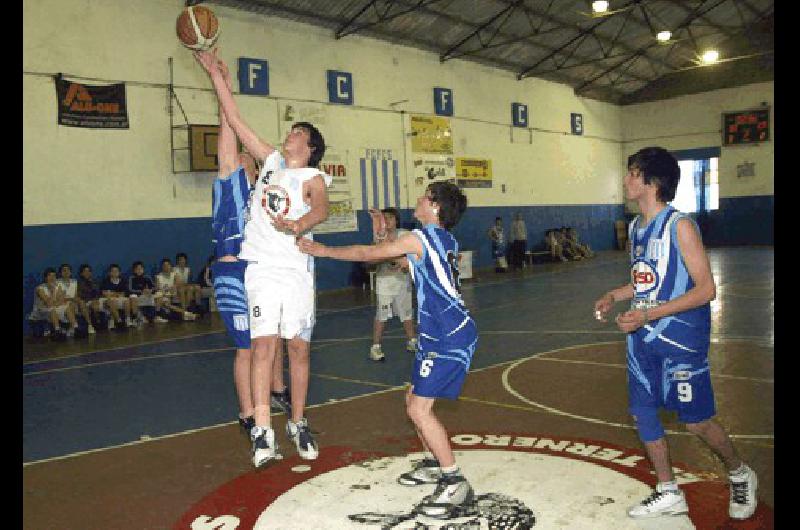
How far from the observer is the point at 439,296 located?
12.7 ft

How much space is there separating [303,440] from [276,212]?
157 centimetres

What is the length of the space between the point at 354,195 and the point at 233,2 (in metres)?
5.86

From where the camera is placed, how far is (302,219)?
4238 millimetres

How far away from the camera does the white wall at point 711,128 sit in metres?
28.1

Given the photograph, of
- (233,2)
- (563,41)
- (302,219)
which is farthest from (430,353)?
(563,41)

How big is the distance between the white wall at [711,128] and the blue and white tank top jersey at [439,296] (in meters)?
27.5

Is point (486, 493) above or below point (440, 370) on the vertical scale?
below

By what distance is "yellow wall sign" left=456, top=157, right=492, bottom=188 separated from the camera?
2298cm

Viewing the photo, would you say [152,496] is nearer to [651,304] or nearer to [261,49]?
[651,304]

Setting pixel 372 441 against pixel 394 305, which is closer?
pixel 372 441

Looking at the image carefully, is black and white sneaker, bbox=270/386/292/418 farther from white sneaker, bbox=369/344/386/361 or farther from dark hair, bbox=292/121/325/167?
white sneaker, bbox=369/344/386/361

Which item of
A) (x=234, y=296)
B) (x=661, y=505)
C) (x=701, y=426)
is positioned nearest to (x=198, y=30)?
(x=234, y=296)

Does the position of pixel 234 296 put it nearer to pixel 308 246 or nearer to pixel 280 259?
pixel 280 259

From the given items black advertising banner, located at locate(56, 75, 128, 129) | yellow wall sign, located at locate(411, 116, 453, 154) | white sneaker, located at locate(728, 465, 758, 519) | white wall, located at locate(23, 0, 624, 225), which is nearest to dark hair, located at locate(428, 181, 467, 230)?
white sneaker, located at locate(728, 465, 758, 519)
